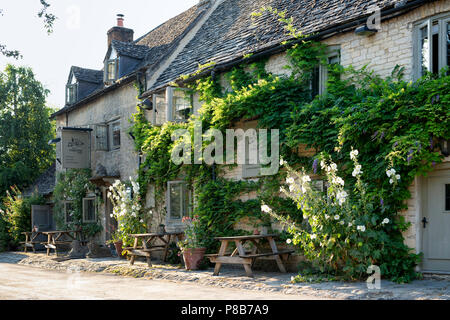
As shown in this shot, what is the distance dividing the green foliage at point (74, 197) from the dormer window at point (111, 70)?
3.79 metres

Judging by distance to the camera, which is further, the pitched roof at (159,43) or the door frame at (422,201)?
→ the pitched roof at (159,43)

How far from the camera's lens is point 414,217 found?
9430 millimetres

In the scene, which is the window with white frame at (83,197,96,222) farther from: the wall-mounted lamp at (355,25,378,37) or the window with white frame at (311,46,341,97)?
the wall-mounted lamp at (355,25,378,37)

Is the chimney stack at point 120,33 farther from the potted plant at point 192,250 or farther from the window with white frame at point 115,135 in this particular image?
the potted plant at point 192,250

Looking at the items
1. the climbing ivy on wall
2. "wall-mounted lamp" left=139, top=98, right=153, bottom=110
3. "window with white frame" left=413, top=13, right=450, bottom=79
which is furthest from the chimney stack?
"window with white frame" left=413, top=13, right=450, bottom=79

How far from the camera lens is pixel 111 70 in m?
20.6

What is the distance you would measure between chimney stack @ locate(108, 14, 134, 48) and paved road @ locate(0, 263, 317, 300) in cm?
A: 1430

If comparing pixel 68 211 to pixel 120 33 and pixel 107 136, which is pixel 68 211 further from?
pixel 120 33

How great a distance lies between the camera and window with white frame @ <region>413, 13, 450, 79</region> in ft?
31.9

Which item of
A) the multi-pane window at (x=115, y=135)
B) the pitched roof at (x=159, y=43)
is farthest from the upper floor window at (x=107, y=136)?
the pitched roof at (x=159, y=43)

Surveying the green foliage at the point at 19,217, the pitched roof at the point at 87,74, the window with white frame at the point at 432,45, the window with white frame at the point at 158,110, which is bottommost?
the green foliage at the point at 19,217

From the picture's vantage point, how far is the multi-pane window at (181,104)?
15625 mm
